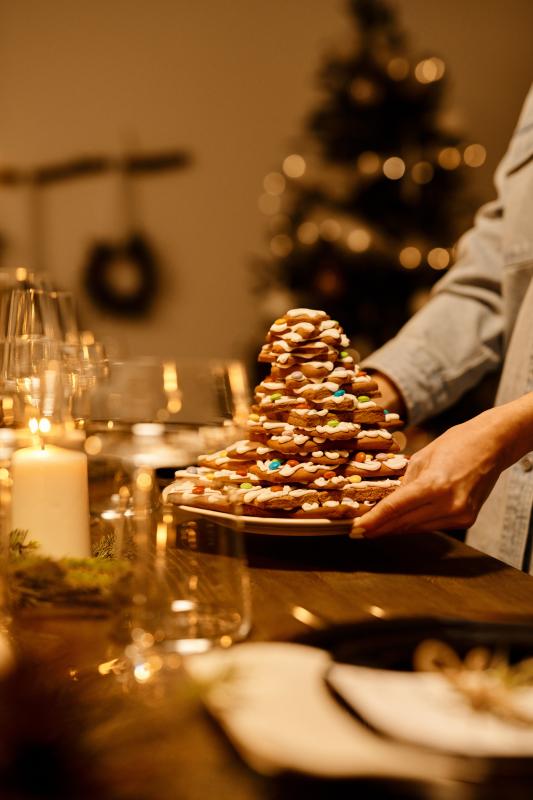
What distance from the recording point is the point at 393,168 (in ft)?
13.9

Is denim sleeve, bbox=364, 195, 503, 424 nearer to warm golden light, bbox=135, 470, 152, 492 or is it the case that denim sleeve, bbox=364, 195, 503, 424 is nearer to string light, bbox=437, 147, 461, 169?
warm golden light, bbox=135, 470, 152, 492

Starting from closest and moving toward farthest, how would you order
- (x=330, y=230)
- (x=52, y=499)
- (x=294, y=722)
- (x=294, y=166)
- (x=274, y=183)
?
(x=294, y=722) < (x=52, y=499) < (x=330, y=230) < (x=294, y=166) < (x=274, y=183)

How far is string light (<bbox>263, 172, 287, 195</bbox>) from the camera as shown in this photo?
4.79m

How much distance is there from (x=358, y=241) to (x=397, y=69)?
0.84 metres

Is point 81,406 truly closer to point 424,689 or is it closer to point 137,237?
point 424,689

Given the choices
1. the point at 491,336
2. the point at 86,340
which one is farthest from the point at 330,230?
the point at 491,336

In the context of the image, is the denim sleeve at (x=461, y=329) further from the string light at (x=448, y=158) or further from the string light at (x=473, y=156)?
the string light at (x=473, y=156)

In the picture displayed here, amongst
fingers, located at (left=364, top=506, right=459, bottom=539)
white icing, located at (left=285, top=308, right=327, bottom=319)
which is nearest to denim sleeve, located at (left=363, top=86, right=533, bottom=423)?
white icing, located at (left=285, top=308, right=327, bottom=319)

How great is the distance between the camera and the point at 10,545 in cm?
80

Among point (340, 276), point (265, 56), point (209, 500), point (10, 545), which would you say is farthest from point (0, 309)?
point (265, 56)

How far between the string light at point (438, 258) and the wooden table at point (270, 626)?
3236 mm

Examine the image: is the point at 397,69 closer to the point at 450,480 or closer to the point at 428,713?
the point at 450,480

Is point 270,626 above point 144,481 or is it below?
below

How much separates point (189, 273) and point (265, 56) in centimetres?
127
